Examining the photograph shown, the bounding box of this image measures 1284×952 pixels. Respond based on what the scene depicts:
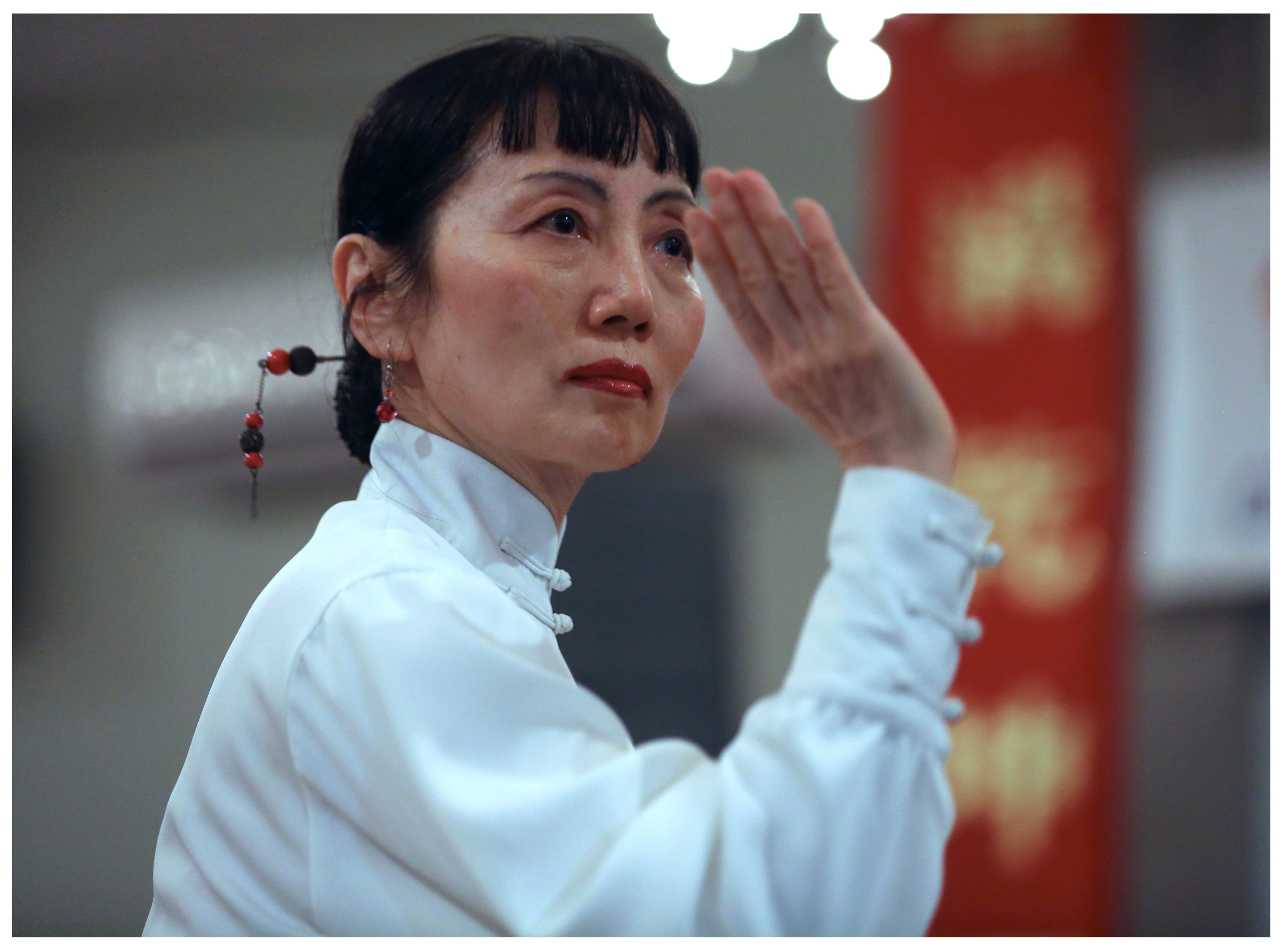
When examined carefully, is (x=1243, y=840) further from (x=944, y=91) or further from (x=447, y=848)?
(x=447, y=848)

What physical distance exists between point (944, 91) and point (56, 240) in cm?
153

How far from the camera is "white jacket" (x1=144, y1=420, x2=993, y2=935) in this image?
2.42 ft

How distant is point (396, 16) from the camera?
65.4 inches

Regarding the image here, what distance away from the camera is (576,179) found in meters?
0.95

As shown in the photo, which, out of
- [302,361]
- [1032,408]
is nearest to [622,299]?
[302,361]

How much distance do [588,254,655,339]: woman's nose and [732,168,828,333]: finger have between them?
188mm

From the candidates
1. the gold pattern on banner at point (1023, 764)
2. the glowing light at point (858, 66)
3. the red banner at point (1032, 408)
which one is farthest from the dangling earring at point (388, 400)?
the gold pattern on banner at point (1023, 764)

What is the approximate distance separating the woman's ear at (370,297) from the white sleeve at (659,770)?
0.89ft

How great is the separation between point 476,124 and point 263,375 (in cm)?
30

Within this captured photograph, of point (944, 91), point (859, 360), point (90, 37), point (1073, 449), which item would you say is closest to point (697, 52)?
point (859, 360)

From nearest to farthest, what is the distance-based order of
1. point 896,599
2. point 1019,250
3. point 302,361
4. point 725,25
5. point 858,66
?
point 896,599 < point 302,361 < point 725,25 < point 858,66 < point 1019,250

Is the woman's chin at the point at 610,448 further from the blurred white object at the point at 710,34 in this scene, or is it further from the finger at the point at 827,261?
the blurred white object at the point at 710,34

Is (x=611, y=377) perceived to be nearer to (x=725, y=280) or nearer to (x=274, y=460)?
(x=725, y=280)


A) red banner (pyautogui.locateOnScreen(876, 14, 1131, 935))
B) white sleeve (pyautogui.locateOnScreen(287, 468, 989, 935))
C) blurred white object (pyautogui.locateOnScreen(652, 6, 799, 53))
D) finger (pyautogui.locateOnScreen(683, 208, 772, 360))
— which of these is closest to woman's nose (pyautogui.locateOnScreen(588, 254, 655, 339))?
finger (pyautogui.locateOnScreen(683, 208, 772, 360))
